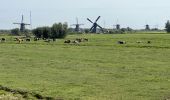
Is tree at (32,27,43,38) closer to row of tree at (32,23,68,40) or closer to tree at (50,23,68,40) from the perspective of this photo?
row of tree at (32,23,68,40)

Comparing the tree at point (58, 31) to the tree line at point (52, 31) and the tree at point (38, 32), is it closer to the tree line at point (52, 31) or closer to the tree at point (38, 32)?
the tree line at point (52, 31)

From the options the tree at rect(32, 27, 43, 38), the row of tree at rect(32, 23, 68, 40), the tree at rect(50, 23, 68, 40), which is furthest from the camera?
the tree at rect(32, 27, 43, 38)

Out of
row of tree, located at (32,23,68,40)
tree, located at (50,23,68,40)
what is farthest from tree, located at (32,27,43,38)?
tree, located at (50,23,68,40)

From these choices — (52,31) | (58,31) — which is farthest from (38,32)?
(58,31)

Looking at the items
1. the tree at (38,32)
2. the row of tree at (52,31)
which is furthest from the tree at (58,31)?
the tree at (38,32)

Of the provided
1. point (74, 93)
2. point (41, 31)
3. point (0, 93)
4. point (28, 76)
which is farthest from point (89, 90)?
point (41, 31)

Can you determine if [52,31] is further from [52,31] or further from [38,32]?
[38,32]

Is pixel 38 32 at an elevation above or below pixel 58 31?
below

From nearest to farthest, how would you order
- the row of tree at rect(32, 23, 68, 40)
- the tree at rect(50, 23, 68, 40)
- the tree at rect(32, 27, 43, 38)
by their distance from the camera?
the row of tree at rect(32, 23, 68, 40), the tree at rect(50, 23, 68, 40), the tree at rect(32, 27, 43, 38)

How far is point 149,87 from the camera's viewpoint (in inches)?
862

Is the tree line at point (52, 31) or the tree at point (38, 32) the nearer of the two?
the tree line at point (52, 31)

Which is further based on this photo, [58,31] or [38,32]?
[38,32]

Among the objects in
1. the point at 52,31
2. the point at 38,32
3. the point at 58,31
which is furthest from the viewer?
the point at 38,32

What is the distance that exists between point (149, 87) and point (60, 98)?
5133 mm
